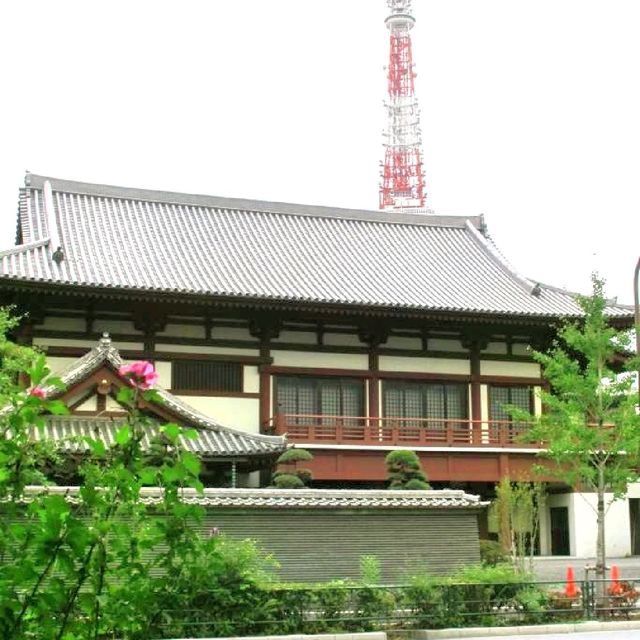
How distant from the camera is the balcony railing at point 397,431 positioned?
103ft

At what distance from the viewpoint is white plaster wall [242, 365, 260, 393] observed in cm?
3241

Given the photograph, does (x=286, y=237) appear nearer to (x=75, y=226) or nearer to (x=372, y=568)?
(x=75, y=226)

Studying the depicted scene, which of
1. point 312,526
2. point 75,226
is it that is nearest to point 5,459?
point 312,526

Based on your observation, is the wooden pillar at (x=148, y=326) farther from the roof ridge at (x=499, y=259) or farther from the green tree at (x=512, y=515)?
the roof ridge at (x=499, y=259)

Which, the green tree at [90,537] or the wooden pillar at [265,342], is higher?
the wooden pillar at [265,342]

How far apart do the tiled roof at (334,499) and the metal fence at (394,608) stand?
9.39 ft

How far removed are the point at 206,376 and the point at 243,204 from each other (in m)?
10.2

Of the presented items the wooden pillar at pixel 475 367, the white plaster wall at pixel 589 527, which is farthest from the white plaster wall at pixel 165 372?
the white plaster wall at pixel 589 527

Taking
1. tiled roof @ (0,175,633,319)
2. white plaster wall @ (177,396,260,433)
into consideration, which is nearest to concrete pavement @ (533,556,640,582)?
tiled roof @ (0,175,633,319)

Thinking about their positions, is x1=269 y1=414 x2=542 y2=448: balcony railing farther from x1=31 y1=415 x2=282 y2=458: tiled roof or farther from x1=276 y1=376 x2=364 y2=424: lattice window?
x1=31 y1=415 x2=282 y2=458: tiled roof

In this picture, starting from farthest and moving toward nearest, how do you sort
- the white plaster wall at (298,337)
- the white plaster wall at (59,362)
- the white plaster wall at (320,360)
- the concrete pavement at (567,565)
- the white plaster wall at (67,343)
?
the white plaster wall at (298,337), the white plaster wall at (320,360), the white plaster wall at (67,343), the white plaster wall at (59,362), the concrete pavement at (567,565)

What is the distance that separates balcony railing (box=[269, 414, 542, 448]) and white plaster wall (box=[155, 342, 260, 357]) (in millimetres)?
2302

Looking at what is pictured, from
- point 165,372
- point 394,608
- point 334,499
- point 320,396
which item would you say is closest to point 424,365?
point 320,396

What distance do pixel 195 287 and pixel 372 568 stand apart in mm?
15223
